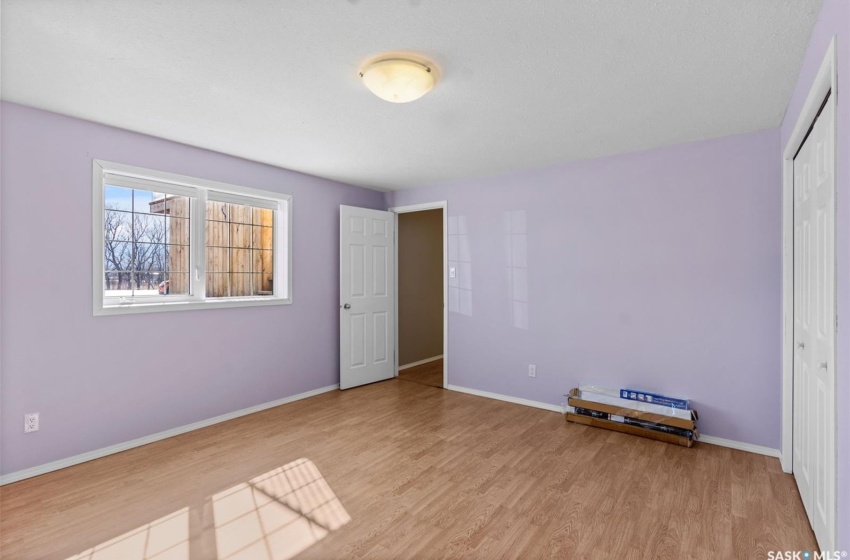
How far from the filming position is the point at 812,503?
6.80ft

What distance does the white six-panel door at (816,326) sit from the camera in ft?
5.33

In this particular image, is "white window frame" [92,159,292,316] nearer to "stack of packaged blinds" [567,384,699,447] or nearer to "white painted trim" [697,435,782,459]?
"stack of packaged blinds" [567,384,699,447]

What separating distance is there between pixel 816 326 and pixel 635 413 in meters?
1.61

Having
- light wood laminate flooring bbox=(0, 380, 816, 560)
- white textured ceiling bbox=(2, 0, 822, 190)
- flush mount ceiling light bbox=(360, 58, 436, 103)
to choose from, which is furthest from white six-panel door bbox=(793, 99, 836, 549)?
flush mount ceiling light bbox=(360, 58, 436, 103)

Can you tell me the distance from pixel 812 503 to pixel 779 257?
1.68 metres

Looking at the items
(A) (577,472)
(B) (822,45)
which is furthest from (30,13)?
(A) (577,472)

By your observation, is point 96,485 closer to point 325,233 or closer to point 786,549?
point 325,233

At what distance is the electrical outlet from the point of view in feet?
8.73

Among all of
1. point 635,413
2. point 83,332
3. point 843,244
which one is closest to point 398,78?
point 843,244

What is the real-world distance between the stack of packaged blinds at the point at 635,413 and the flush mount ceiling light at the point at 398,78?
2840 millimetres

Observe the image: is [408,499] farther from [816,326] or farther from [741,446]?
[741,446]

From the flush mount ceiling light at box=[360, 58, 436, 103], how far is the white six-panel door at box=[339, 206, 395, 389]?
2610 millimetres

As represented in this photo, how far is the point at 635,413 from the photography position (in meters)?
3.33
